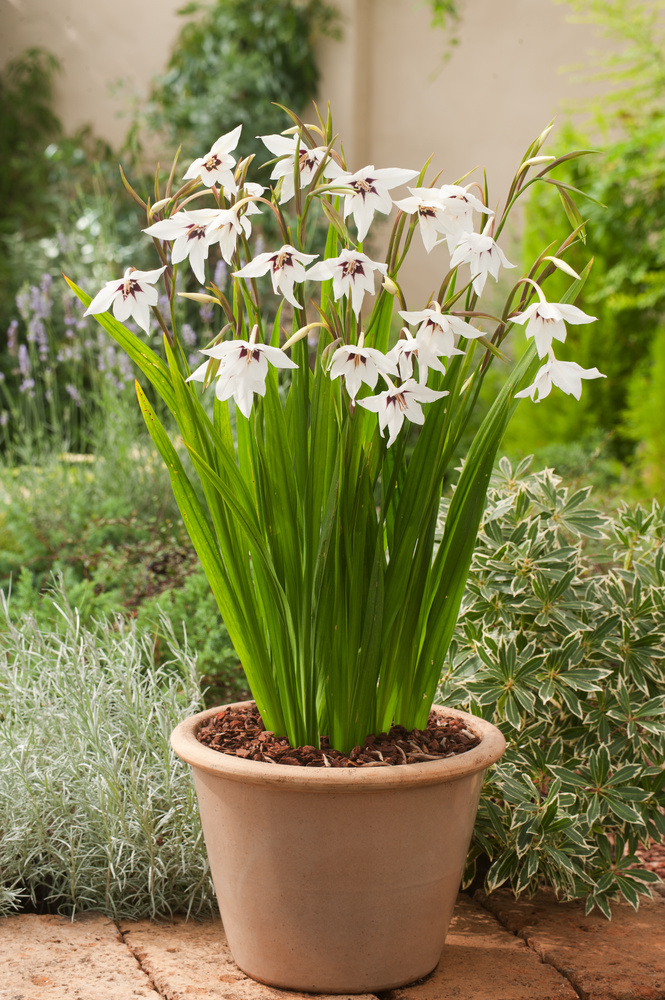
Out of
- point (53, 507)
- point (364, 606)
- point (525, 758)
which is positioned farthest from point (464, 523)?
point (53, 507)

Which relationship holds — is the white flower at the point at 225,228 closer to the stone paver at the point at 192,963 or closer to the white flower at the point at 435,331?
the white flower at the point at 435,331

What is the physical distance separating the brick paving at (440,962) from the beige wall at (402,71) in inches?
204

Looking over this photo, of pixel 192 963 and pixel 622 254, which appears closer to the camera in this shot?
pixel 192 963

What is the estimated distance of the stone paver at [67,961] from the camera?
125 cm

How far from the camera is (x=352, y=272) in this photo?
107cm

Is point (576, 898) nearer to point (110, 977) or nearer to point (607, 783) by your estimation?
point (607, 783)

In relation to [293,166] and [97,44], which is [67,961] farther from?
[97,44]

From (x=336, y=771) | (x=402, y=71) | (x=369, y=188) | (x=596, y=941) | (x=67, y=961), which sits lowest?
(x=596, y=941)

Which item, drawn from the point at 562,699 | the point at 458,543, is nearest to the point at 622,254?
the point at 562,699

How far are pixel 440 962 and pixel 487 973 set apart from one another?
8cm

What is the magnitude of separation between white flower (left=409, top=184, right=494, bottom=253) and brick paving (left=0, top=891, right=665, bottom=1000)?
107 centimetres

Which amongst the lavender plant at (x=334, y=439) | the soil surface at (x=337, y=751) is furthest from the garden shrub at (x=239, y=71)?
the soil surface at (x=337, y=751)

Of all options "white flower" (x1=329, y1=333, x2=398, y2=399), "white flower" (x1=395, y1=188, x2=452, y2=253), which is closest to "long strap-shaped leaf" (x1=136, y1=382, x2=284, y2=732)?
"white flower" (x1=329, y1=333, x2=398, y2=399)

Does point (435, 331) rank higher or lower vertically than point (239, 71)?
lower
